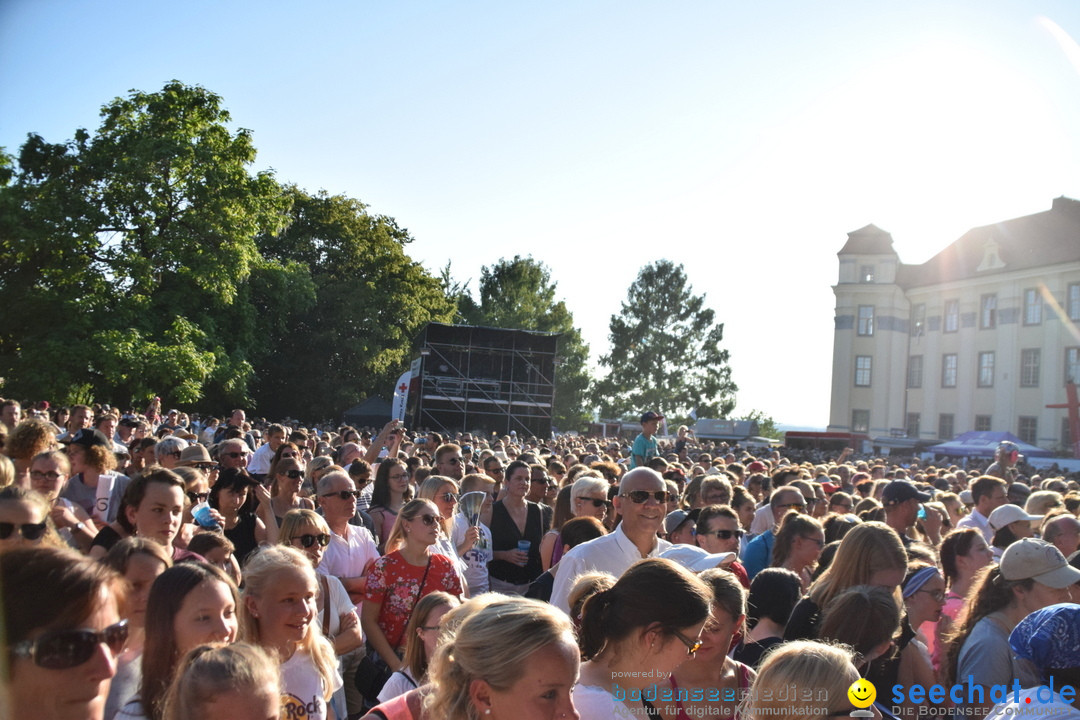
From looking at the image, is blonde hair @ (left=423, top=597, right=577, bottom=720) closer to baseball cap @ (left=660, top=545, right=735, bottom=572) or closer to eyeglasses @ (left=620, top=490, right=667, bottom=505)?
baseball cap @ (left=660, top=545, right=735, bottom=572)

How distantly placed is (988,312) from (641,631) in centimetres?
5607

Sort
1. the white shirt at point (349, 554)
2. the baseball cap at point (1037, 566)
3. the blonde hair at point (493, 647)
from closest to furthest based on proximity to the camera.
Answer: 1. the blonde hair at point (493, 647)
2. the baseball cap at point (1037, 566)
3. the white shirt at point (349, 554)

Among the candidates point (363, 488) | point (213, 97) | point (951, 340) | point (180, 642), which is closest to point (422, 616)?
point (180, 642)

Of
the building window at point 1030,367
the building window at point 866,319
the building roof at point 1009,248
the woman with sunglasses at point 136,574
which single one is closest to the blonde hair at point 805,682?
the woman with sunglasses at point 136,574

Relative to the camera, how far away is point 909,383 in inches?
2264

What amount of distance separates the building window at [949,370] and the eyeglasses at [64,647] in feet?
190

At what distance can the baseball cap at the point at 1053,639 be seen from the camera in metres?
2.97

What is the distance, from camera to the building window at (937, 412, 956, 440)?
54000 millimetres

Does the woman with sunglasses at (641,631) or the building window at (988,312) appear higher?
the building window at (988,312)

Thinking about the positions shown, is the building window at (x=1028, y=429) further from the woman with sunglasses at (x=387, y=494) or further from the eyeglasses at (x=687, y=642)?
the eyeglasses at (x=687, y=642)

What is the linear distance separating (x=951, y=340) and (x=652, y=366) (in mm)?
22534

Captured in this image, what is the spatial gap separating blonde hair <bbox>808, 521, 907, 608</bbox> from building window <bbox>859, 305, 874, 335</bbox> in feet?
186

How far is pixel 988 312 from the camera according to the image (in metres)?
52.8

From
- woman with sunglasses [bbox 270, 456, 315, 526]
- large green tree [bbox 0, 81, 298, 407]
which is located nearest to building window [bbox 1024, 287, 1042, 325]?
large green tree [bbox 0, 81, 298, 407]
